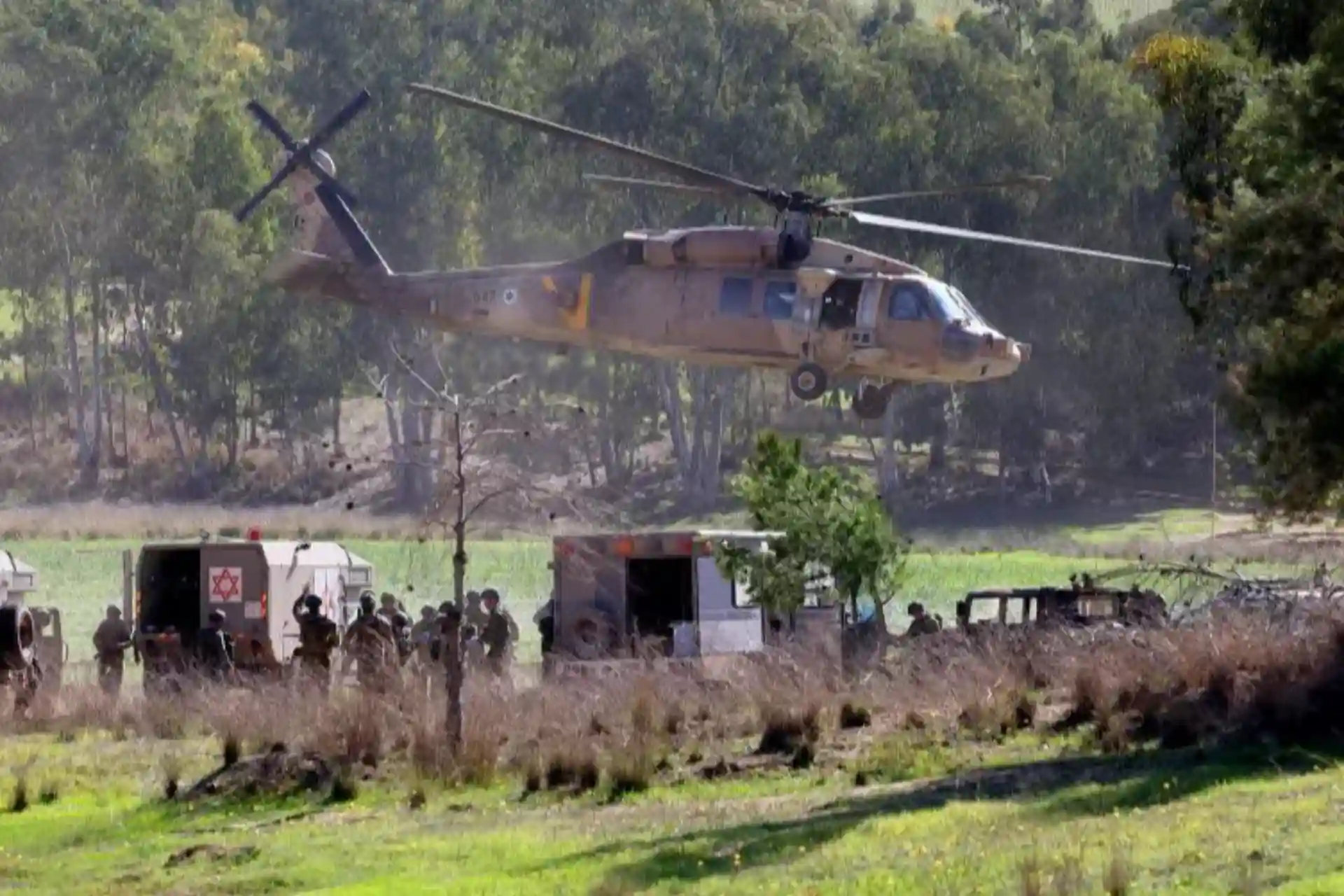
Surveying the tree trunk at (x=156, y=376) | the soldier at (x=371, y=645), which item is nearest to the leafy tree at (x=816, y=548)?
the soldier at (x=371, y=645)

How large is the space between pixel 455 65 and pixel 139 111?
34.2 feet

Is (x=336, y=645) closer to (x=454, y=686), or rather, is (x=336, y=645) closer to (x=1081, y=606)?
(x=454, y=686)

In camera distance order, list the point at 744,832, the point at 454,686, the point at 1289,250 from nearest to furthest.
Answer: the point at 744,832 < the point at 1289,250 < the point at 454,686

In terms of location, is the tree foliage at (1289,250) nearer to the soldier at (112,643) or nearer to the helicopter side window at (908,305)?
the helicopter side window at (908,305)

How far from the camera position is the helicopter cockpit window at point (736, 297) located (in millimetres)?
30031

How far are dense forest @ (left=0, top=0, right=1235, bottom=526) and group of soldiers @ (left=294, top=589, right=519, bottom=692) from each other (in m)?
34.4

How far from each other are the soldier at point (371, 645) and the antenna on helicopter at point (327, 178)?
7.34 meters

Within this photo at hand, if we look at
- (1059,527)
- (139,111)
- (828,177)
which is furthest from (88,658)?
(139,111)

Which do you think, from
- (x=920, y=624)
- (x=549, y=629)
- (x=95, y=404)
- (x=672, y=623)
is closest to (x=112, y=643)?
(x=549, y=629)

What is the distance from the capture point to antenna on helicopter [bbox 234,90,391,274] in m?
32.7

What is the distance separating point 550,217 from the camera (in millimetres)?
69750

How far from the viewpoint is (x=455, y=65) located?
237ft

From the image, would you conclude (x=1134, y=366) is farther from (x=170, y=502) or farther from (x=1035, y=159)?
(x=170, y=502)

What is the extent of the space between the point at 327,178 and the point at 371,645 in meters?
12.5
